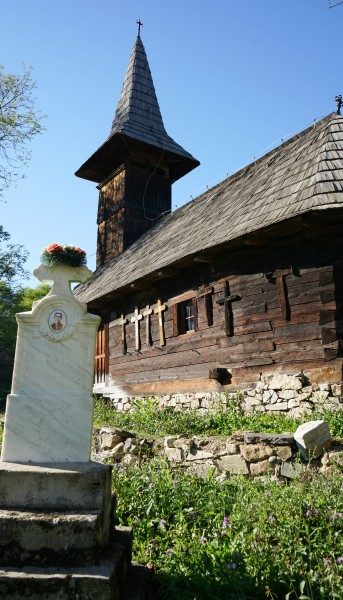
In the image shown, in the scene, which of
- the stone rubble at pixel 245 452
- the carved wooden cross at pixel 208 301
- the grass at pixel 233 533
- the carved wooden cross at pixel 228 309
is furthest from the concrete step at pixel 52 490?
the carved wooden cross at pixel 208 301

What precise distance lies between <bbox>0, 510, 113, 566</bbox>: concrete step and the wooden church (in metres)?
5.14

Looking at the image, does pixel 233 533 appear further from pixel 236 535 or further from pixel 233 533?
pixel 236 535

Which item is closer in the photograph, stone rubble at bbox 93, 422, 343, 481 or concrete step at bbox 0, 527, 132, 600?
concrete step at bbox 0, 527, 132, 600

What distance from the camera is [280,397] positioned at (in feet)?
24.3

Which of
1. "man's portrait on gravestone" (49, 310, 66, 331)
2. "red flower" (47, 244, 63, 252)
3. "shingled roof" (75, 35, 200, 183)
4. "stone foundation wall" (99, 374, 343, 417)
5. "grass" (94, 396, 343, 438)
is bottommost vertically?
"grass" (94, 396, 343, 438)

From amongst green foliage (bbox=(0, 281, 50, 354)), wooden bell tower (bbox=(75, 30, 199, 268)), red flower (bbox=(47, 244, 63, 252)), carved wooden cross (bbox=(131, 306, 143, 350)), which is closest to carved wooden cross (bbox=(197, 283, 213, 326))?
carved wooden cross (bbox=(131, 306, 143, 350))

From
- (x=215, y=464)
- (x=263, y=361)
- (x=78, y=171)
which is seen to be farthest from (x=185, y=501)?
(x=78, y=171)

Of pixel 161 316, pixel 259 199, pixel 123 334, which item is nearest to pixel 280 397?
pixel 259 199

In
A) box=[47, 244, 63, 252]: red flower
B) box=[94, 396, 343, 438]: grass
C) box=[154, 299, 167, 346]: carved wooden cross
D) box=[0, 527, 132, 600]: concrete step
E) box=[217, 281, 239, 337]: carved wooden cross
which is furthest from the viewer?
box=[154, 299, 167, 346]: carved wooden cross

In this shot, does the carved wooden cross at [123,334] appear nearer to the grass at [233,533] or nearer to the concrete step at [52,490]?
the grass at [233,533]

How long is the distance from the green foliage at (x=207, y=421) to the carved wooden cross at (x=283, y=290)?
5.63 ft

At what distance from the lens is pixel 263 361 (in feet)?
25.7

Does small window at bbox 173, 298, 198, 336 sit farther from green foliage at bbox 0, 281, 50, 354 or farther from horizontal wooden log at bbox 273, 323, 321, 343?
green foliage at bbox 0, 281, 50, 354

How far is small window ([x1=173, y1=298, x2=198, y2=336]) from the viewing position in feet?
33.2
